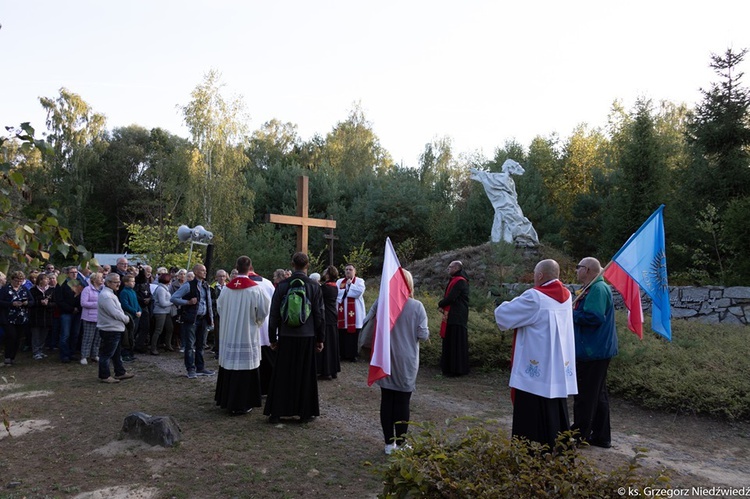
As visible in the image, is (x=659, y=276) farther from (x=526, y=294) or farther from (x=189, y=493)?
(x=189, y=493)

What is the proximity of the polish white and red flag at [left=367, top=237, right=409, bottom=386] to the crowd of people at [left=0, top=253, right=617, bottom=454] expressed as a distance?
18 centimetres

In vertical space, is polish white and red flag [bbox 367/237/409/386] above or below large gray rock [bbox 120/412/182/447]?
above

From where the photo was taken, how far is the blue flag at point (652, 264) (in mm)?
6012

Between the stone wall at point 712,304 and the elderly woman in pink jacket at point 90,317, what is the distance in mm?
8426

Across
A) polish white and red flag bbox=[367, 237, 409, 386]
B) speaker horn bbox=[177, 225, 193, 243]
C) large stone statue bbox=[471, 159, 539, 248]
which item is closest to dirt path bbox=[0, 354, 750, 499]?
polish white and red flag bbox=[367, 237, 409, 386]

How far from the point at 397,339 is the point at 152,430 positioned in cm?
263

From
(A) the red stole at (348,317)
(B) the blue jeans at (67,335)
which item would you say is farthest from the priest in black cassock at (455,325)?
(B) the blue jeans at (67,335)

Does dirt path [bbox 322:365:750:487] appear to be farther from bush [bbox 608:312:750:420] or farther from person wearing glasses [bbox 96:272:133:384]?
person wearing glasses [bbox 96:272:133:384]

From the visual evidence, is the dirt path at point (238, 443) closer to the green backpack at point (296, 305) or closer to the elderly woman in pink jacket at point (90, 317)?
the green backpack at point (296, 305)

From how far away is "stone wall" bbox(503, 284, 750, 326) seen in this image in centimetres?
1361

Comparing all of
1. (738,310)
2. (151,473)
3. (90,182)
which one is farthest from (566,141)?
(151,473)

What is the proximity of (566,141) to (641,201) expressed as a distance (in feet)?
50.1

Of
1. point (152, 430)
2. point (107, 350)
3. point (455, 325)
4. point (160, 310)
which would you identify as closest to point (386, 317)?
point (152, 430)

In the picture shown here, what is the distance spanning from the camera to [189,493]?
465 cm
